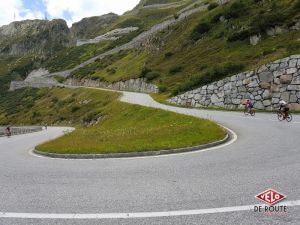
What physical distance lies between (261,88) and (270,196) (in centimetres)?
2647

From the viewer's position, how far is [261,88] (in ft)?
106

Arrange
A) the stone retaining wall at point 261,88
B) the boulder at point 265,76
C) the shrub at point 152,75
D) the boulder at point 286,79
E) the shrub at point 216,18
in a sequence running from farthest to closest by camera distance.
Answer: the shrub at point 216,18 → the shrub at point 152,75 → the boulder at point 265,76 → the boulder at point 286,79 → the stone retaining wall at point 261,88

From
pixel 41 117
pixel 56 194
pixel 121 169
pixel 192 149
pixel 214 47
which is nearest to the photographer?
pixel 56 194

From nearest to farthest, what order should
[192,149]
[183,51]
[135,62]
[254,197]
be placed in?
[254,197]
[192,149]
[183,51]
[135,62]

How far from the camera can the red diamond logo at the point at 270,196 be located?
23.4 feet

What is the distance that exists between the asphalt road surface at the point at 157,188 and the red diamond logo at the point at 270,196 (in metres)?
0.15

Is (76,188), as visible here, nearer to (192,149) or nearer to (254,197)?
(254,197)

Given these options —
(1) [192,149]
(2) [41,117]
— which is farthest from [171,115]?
(2) [41,117]

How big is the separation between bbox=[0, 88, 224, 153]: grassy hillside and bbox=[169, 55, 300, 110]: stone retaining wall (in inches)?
289

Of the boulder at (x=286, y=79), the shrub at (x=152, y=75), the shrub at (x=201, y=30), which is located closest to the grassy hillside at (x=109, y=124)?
the shrub at (x=152, y=75)

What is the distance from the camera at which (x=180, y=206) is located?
7.19 meters

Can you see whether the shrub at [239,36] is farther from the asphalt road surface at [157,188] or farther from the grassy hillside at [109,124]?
the asphalt road surface at [157,188]

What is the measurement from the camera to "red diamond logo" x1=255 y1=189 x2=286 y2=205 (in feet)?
23.4

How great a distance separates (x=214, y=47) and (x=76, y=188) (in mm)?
44971
